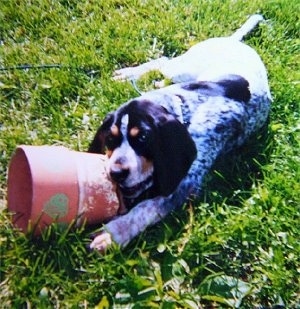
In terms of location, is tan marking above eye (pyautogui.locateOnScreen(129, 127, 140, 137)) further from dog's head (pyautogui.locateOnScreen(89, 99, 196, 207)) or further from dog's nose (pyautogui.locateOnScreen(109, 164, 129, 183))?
dog's nose (pyautogui.locateOnScreen(109, 164, 129, 183))

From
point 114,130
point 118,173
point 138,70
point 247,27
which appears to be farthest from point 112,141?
point 247,27

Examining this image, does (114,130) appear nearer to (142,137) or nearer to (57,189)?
(142,137)

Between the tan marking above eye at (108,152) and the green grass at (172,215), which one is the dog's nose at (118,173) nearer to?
the tan marking above eye at (108,152)

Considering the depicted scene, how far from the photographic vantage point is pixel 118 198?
229 cm

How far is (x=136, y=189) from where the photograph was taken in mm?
2297

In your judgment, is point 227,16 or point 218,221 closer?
point 218,221

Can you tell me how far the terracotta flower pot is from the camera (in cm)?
213

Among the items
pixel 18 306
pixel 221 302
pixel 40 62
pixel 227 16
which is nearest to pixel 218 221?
pixel 221 302

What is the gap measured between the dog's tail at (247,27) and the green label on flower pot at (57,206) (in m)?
1.80

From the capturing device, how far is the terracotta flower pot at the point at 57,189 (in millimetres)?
2129

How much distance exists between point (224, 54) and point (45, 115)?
3.32ft

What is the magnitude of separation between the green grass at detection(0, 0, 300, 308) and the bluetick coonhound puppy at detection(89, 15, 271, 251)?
9cm

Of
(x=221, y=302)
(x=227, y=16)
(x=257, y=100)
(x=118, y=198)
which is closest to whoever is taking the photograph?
(x=221, y=302)

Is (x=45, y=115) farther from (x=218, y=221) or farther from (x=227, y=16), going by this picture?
(x=227, y=16)
